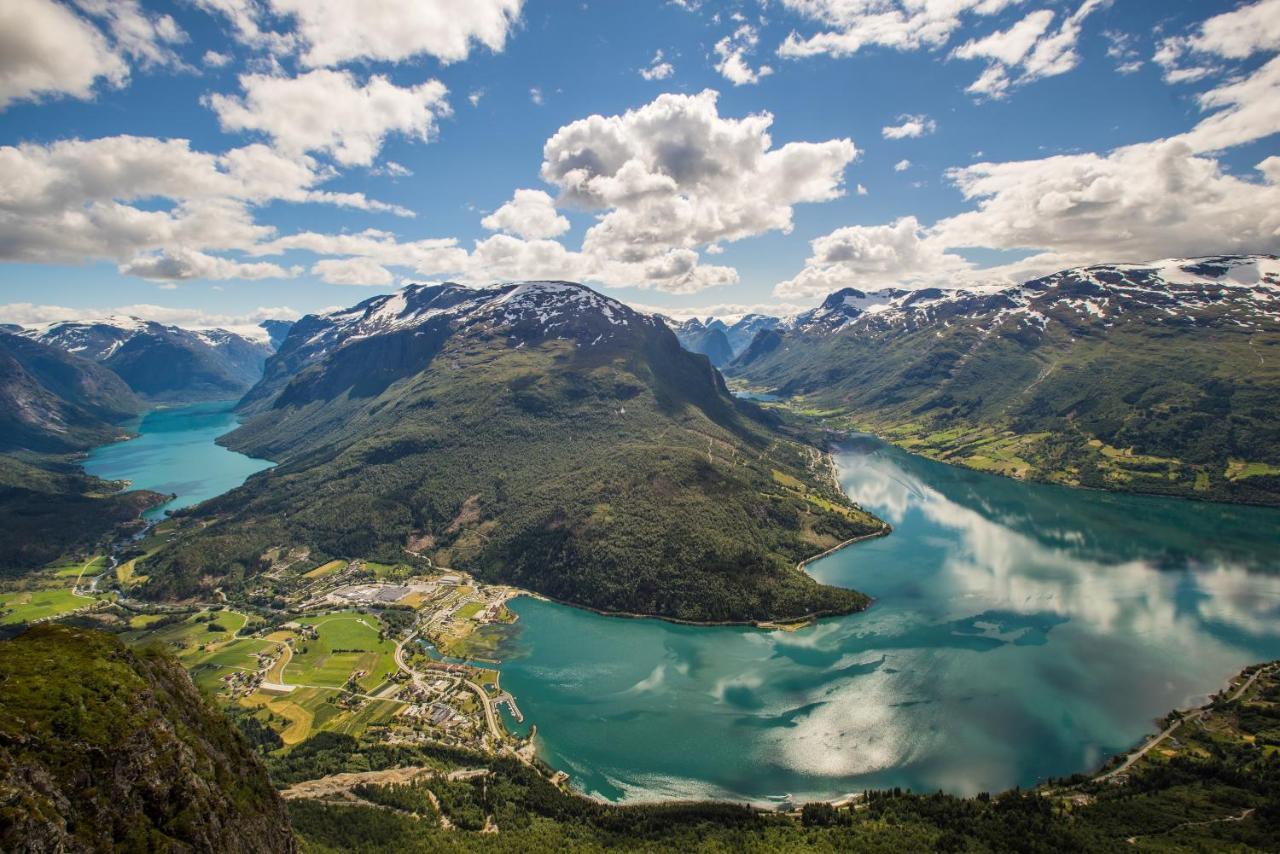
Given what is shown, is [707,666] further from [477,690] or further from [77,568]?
[77,568]

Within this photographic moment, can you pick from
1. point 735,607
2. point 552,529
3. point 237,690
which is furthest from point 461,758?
point 552,529

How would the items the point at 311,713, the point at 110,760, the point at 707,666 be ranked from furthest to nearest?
the point at 707,666 → the point at 311,713 → the point at 110,760

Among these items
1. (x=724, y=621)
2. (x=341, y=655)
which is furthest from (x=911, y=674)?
(x=341, y=655)

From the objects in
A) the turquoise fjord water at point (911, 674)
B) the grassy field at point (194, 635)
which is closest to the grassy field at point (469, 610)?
the turquoise fjord water at point (911, 674)

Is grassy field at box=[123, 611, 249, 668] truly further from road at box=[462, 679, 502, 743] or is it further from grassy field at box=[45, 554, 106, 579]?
grassy field at box=[45, 554, 106, 579]

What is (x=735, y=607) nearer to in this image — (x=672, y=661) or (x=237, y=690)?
(x=672, y=661)

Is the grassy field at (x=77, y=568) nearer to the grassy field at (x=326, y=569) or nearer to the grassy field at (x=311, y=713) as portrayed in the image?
the grassy field at (x=326, y=569)
